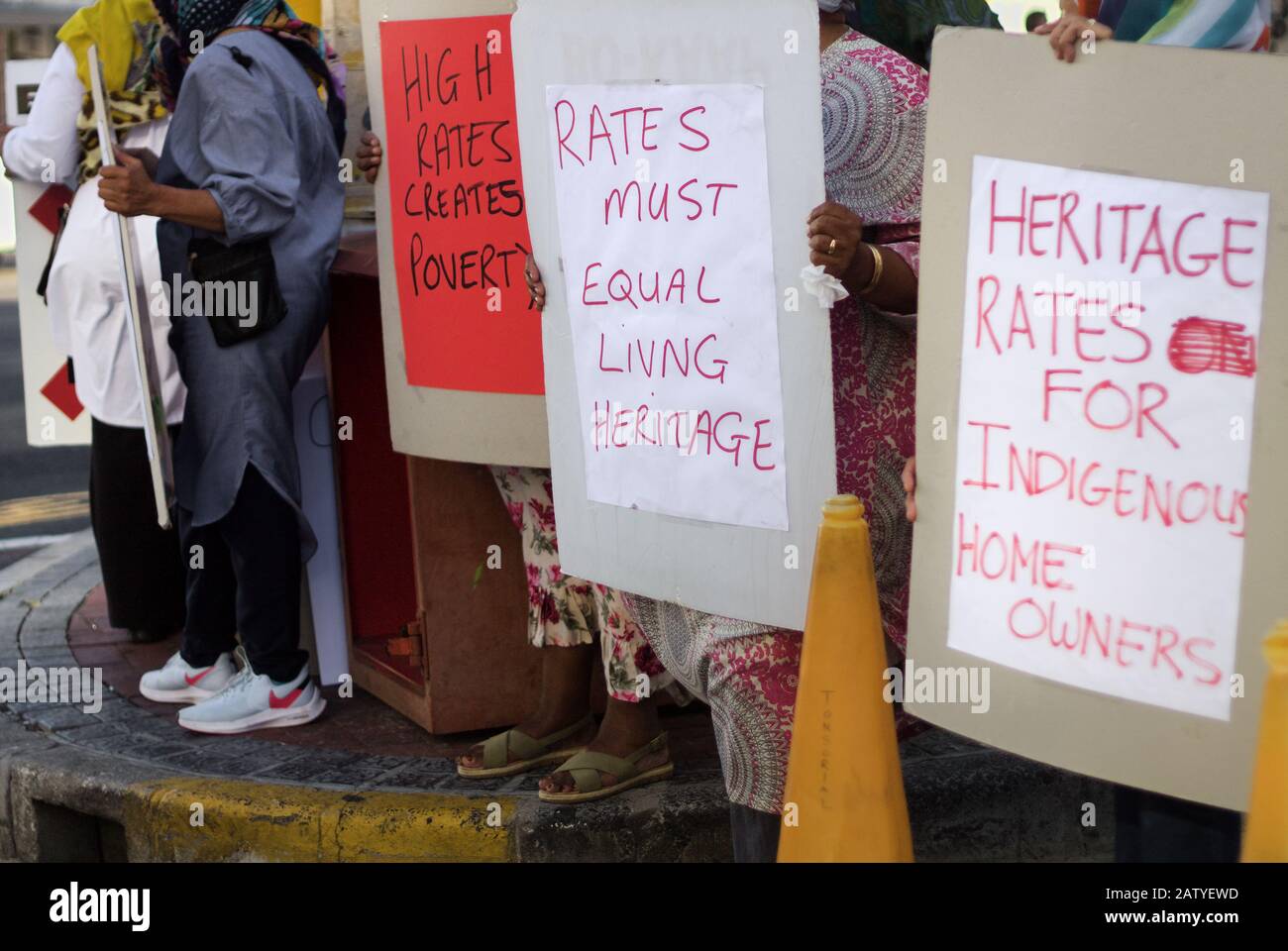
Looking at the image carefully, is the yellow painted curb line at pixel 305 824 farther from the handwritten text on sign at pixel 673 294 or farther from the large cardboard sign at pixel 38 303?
the large cardboard sign at pixel 38 303

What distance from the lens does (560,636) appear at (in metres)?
3.76

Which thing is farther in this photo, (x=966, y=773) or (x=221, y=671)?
(x=221, y=671)

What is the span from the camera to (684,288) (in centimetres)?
273

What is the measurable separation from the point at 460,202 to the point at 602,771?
126 cm

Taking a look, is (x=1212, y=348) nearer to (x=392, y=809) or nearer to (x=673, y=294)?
(x=673, y=294)

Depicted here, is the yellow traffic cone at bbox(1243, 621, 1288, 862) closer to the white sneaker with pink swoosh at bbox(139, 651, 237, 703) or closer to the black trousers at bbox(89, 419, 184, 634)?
the white sneaker with pink swoosh at bbox(139, 651, 237, 703)

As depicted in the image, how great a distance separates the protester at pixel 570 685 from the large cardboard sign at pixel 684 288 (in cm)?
58

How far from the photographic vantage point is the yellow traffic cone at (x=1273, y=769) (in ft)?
6.54

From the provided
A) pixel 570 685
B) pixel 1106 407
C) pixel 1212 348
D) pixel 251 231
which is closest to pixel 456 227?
pixel 251 231

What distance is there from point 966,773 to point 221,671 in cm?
203

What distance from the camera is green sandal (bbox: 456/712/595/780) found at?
3787 mm

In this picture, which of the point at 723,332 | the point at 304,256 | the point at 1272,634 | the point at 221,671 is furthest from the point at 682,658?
the point at 221,671

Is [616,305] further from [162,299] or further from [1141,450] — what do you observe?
[162,299]
